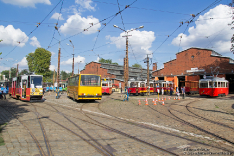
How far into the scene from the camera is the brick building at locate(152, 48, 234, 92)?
1569 inches

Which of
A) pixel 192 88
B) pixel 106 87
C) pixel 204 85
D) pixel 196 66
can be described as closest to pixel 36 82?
pixel 106 87

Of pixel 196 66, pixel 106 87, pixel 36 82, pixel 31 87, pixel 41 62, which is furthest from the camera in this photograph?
pixel 41 62

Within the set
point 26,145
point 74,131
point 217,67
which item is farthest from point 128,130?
point 217,67

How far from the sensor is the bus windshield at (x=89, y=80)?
59.5 feet

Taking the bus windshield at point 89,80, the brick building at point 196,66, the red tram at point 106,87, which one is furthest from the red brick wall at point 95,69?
the bus windshield at point 89,80

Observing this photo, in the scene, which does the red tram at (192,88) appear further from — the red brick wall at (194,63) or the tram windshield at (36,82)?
the tram windshield at (36,82)

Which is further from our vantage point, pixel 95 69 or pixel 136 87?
pixel 95 69

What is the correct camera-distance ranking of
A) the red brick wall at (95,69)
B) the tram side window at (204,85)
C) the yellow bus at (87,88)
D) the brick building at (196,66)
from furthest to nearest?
the red brick wall at (95,69) → the brick building at (196,66) → the tram side window at (204,85) → the yellow bus at (87,88)

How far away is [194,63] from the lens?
146 ft

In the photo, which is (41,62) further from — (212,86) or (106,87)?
(212,86)

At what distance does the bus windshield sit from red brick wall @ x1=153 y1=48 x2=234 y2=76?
32.5m

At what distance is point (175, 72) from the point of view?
47.8 meters

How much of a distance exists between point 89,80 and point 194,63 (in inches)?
1342

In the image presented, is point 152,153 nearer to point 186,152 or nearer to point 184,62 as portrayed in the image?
point 186,152
